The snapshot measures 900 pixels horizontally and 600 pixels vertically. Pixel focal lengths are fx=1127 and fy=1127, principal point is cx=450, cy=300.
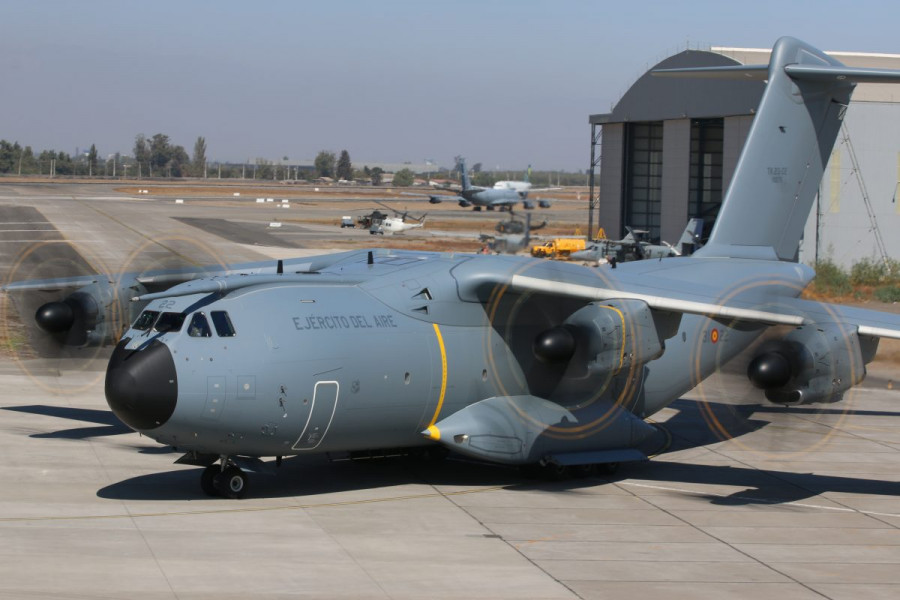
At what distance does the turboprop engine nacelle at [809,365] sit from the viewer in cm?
1510

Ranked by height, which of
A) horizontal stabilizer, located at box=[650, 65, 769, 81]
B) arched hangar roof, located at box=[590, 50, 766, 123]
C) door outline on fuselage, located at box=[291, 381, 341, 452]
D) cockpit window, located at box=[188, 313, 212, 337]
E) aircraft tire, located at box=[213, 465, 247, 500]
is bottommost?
aircraft tire, located at box=[213, 465, 247, 500]

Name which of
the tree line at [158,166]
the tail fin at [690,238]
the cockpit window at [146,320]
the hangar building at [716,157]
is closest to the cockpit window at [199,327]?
the cockpit window at [146,320]

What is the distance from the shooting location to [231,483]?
48.2 ft

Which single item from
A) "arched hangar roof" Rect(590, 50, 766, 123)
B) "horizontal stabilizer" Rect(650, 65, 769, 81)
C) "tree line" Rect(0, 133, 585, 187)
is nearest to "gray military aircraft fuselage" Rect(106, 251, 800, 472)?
"horizontal stabilizer" Rect(650, 65, 769, 81)

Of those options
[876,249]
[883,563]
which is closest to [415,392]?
[883,563]

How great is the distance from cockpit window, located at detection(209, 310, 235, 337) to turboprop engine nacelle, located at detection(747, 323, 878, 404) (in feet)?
22.6

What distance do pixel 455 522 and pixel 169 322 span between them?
4.37 meters

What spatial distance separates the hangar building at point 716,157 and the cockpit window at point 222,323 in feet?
88.1

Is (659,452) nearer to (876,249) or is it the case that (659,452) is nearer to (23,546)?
(23,546)

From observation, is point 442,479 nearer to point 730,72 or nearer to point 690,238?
point 730,72

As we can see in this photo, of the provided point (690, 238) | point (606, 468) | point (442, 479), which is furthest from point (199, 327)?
point (690, 238)

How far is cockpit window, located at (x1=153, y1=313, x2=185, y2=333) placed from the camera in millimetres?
14031

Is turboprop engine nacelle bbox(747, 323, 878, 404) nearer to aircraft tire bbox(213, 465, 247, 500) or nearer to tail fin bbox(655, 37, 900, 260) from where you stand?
tail fin bbox(655, 37, 900, 260)

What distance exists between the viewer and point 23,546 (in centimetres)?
1217
